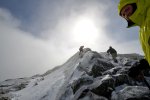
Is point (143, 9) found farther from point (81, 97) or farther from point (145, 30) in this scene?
point (81, 97)

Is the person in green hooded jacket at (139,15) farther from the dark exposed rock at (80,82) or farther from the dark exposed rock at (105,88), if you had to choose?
the dark exposed rock at (80,82)

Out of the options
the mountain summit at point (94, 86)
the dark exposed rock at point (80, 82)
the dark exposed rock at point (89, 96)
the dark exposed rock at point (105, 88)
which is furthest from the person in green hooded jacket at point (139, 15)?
the dark exposed rock at point (80, 82)

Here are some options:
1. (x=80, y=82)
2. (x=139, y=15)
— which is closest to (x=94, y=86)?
(x=80, y=82)

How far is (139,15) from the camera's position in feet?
11.1

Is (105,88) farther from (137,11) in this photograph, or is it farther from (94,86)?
(137,11)

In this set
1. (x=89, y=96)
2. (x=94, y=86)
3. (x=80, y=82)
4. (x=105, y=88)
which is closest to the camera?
(x=89, y=96)

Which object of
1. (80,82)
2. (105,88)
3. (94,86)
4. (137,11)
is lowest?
(105,88)

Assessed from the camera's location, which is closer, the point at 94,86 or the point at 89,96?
the point at 89,96

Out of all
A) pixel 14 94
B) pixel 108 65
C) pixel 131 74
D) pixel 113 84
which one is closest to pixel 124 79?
pixel 113 84

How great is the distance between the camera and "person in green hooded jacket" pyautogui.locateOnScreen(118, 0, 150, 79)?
3283 mm

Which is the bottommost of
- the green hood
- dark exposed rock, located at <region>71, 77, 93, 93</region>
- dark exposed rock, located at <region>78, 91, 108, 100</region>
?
dark exposed rock, located at <region>78, 91, 108, 100</region>

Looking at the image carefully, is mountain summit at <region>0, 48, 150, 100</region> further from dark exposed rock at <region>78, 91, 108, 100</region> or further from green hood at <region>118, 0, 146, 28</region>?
green hood at <region>118, 0, 146, 28</region>

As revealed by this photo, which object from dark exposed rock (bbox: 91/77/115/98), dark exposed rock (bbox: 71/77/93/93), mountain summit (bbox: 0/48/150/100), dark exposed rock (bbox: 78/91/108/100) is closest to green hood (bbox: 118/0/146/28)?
mountain summit (bbox: 0/48/150/100)

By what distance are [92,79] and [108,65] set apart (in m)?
4.85
